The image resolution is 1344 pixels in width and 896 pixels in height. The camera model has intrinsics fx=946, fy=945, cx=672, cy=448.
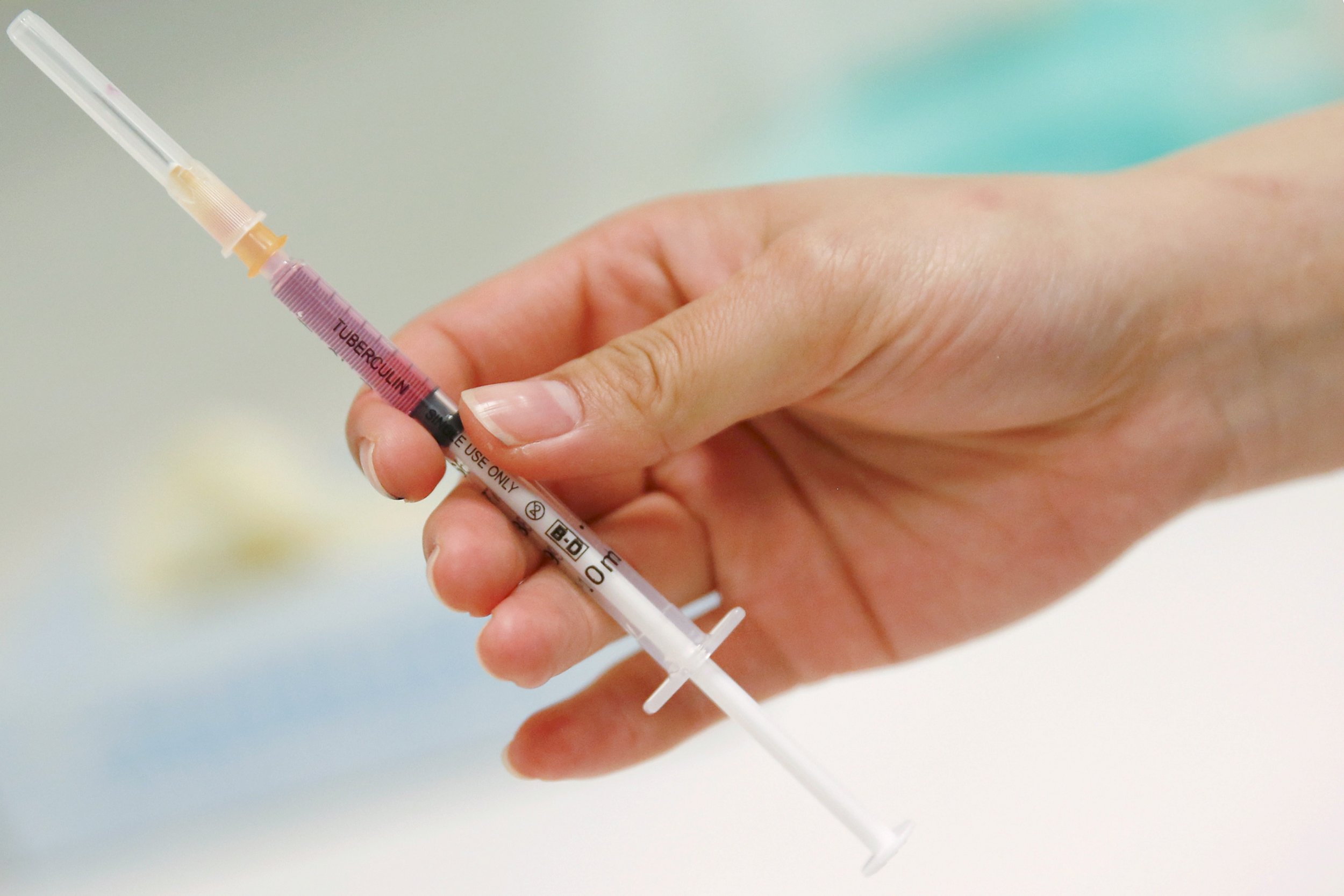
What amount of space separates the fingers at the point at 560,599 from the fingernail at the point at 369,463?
0.06 meters

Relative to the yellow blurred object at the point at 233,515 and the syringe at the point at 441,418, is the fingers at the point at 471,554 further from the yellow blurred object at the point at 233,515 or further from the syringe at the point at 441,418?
the yellow blurred object at the point at 233,515

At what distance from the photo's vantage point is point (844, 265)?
2.16 ft

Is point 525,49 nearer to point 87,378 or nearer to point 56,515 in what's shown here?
point 87,378

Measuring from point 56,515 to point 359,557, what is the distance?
410 millimetres

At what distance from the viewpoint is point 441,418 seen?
677 mm

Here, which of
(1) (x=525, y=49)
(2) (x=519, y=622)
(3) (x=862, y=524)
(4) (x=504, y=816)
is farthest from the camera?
(1) (x=525, y=49)

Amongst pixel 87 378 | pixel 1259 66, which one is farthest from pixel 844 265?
pixel 1259 66

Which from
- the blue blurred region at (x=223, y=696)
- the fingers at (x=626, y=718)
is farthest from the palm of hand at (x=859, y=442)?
the blue blurred region at (x=223, y=696)

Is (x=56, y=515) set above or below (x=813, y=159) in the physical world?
above

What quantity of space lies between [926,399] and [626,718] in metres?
0.36

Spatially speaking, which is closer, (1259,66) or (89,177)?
(89,177)

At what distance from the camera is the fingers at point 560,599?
25.0 inches

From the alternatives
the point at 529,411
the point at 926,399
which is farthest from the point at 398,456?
the point at 926,399

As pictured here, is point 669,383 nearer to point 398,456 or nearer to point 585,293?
point 398,456
